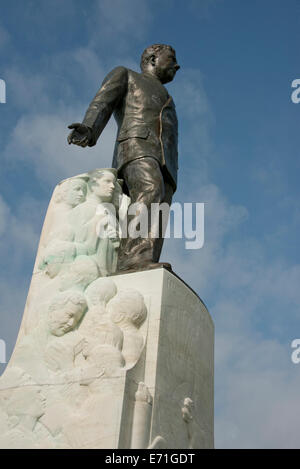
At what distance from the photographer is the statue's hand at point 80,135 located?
6009mm

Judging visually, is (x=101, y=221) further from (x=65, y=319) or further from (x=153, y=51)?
(x=153, y=51)

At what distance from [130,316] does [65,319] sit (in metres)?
0.57

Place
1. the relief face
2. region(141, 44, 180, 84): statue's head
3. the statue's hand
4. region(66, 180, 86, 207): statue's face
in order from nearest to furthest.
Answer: the relief face
the statue's hand
region(66, 180, 86, 207): statue's face
region(141, 44, 180, 84): statue's head

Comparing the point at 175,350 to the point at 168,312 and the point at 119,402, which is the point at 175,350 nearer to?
the point at 168,312

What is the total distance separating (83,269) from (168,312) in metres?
0.94

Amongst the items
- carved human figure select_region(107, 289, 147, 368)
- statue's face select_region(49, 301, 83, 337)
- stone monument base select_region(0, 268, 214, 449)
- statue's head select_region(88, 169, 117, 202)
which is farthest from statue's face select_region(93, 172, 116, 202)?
statue's face select_region(49, 301, 83, 337)

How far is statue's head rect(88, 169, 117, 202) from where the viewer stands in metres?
6.24

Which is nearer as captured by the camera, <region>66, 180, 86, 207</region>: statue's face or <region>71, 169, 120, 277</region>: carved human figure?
<region>71, 169, 120, 277</region>: carved human figure

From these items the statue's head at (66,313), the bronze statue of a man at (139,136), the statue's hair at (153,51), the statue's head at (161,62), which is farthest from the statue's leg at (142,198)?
the statue's hair at (153,51)

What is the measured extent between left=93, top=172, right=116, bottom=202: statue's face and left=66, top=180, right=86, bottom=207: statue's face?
0.15 meters

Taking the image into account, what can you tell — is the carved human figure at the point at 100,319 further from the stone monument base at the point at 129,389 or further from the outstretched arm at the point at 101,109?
the outstretched arm at the point at 101,109

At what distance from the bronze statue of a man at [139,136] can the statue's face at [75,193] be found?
0.48 meters

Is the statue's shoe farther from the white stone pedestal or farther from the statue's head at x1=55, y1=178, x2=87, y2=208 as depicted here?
the statue's head at x1=55, y1=178, x2=87, y2=208
